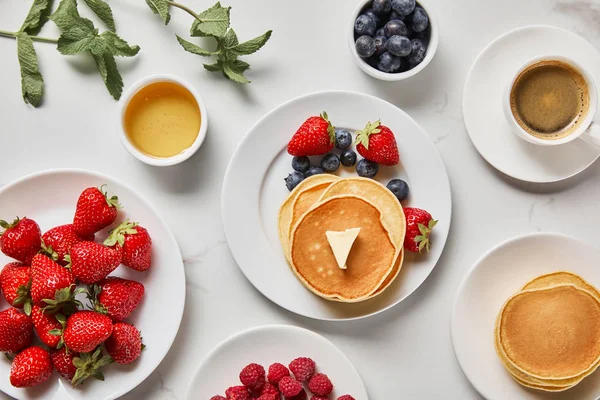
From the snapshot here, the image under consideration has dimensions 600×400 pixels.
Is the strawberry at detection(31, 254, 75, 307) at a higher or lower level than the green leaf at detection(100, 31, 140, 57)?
lower

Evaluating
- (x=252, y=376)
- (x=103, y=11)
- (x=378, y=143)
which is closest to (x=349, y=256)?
(x=378, y=143)

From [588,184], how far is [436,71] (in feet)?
1.88

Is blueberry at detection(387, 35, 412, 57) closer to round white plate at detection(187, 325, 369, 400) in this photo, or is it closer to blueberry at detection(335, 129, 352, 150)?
blueberry at detection(335, 129, 352, 150)

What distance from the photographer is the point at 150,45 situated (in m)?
1.76

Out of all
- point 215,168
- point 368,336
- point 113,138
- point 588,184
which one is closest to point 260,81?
point 215,168

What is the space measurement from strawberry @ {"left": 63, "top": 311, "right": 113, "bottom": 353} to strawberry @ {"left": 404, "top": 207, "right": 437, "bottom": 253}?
86 centimetres

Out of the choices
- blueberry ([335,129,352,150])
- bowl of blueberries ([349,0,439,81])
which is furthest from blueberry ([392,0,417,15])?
blueberry ([335,129,352,150])

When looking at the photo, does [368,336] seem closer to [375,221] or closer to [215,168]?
[375,221]

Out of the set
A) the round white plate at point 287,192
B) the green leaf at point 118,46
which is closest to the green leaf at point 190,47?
the green leaf at point 118,46

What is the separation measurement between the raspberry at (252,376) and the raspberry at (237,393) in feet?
0.06

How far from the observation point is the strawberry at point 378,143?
63.9 inches

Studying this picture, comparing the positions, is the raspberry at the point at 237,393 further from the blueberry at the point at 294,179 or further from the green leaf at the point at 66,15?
the green leaf at the point at 66,15

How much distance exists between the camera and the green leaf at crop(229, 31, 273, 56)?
169 centimetres

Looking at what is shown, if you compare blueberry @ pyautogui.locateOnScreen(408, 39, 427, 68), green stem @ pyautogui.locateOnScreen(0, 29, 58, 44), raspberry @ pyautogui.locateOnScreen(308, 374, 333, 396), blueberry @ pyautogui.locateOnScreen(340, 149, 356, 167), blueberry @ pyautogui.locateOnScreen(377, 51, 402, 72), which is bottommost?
raspberry @ pyautogui.locateOnScreen(308, 374, 333, 396)
